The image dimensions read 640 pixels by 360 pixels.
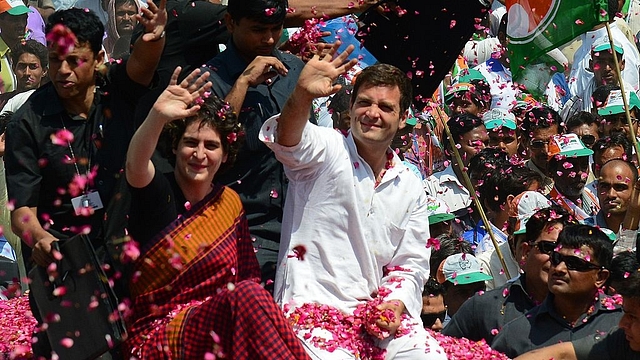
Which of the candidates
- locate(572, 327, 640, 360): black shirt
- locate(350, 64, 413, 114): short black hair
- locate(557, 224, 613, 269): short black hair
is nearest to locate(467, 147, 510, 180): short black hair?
locate(557, 224, 613, 269): short black hair

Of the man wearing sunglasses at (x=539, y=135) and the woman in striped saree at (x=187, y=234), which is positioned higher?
the woman in striped saree at (x=187, y=234)

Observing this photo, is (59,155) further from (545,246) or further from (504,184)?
(504,184)

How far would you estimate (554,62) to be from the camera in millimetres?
14555

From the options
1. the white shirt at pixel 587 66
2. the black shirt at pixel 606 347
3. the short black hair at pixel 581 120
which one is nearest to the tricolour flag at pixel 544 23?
the short black hair at pixel 581 120

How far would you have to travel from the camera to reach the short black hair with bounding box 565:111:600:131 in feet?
41.0

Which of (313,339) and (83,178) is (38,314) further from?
(313,339)

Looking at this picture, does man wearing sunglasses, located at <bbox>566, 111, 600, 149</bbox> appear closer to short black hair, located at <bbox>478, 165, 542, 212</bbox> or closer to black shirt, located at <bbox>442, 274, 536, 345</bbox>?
short black hair, located at <bbox>478, 165, 542, 212</bbox>

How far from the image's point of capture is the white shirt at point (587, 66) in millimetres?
13812

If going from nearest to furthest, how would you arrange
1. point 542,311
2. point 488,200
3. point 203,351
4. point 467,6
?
point 203,351
point 542,311
point 467,6
point 488,200

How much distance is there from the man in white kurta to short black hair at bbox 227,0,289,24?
66cm

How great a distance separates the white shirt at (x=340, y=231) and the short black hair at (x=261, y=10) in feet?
2.49

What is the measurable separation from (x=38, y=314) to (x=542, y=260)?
9.74 feet

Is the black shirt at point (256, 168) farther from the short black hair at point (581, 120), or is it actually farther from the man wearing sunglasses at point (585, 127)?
the short black hair at point (581, 120)

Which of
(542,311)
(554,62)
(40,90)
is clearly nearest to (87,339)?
(40,90)
